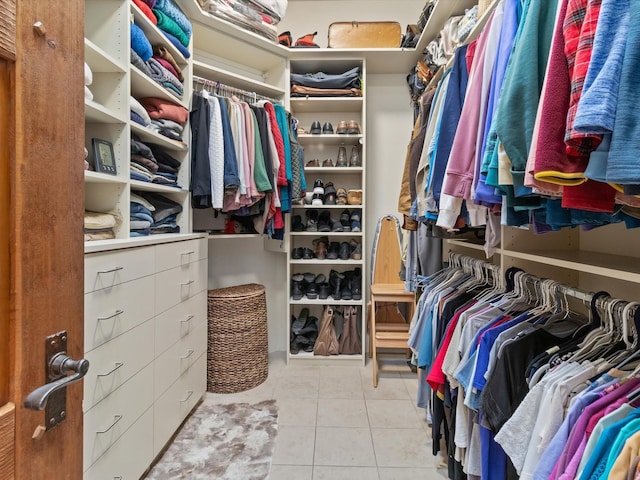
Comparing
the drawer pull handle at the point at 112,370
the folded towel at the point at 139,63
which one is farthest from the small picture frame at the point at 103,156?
the drawer pull handle at the point at 112,370

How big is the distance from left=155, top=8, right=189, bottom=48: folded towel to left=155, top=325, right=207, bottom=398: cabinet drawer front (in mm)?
1664

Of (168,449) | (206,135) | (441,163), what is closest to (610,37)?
(441,163)

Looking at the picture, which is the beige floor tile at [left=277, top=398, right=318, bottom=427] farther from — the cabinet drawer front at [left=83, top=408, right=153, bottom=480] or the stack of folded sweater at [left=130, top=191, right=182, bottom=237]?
the stack of folded sweater at [left=130, top=191, right=182, bottom=237]

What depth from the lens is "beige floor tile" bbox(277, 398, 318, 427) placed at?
6.31 ft

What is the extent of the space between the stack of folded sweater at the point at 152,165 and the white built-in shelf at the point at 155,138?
37mm

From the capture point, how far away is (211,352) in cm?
225

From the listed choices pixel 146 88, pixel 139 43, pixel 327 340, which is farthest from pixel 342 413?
pixel 139 43

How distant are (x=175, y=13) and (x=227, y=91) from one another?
59cm

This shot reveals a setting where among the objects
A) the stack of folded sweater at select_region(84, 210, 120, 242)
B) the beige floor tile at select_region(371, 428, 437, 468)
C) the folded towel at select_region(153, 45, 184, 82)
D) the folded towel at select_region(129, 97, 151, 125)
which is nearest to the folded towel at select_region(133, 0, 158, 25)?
the folded towel at select_region(153, 45, 184, 82)

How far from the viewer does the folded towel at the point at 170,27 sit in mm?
1798

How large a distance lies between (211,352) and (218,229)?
82 cm

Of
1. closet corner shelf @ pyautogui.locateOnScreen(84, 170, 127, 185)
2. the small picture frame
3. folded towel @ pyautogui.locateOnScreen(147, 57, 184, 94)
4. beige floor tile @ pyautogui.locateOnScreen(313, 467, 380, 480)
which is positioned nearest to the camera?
closet corner shelf @ pyautogui.locateOnScreen(84, 170, 127, 185)

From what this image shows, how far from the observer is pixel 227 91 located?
2.43 metres

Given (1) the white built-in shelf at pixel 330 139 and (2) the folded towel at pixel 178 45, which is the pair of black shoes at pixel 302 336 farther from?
(2) the folded towel at pixel 178 45
